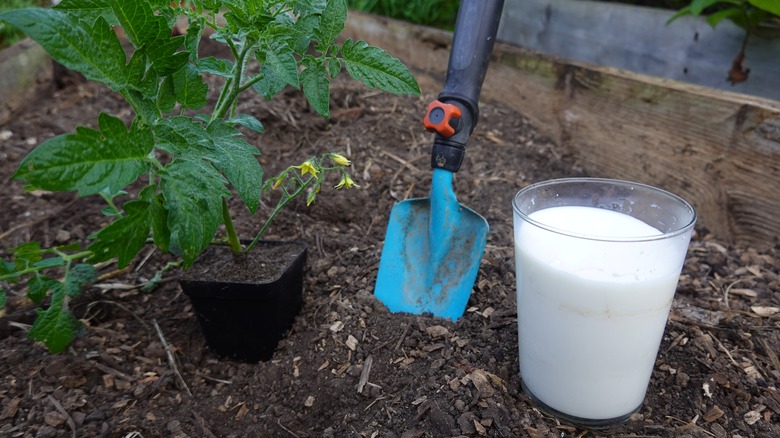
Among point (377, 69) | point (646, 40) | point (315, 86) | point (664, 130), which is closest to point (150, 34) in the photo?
point (315, 86)

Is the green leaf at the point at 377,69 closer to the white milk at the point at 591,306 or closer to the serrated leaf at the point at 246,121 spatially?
the serrated leaf at the point at 246,121

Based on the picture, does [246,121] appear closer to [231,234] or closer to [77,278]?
[231,234]

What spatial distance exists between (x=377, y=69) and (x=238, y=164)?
372 millimetres

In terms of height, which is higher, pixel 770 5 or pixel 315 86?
pixel 770 5

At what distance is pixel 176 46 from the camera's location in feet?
3.68

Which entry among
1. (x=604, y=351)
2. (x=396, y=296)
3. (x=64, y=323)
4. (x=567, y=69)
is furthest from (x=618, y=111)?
(x=64, y=323)

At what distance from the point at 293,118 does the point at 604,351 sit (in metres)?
1.78

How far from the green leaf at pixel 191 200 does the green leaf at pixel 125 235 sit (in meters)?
0.06

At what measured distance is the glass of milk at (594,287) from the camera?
1.09 metres

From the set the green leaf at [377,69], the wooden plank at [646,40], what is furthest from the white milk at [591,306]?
the wooden plank at [646,40]

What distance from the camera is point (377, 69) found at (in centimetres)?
130

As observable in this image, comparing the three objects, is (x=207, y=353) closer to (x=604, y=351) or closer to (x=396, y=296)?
(x=396, y=296)

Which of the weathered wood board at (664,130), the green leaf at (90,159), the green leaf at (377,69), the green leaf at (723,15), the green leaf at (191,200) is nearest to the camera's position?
the green leaf at (90,159)

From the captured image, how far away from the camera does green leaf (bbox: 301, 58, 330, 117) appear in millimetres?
1244
